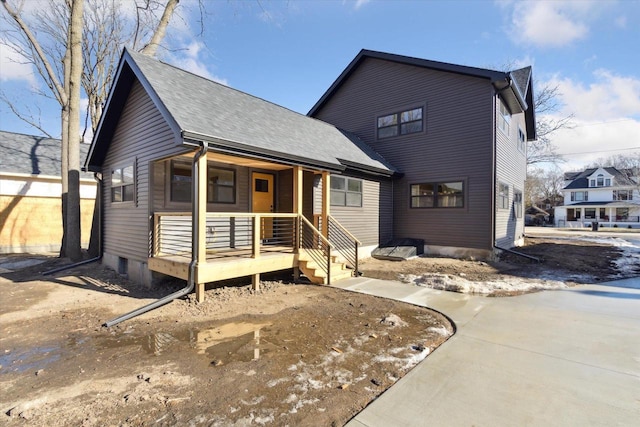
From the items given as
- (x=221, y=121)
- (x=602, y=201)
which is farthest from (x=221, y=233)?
(x=602, y=201)

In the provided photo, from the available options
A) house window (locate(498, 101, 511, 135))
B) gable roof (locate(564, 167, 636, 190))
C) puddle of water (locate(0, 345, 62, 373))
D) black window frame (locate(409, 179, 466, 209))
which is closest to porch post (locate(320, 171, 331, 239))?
black window frame (locate(409, 179, 466, 209))

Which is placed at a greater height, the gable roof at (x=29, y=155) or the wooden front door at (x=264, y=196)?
the gable roof at (x=29, y=155)

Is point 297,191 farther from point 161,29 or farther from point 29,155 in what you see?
point 29,155

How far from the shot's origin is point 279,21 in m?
12.6

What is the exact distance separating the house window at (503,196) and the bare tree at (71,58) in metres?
14.6

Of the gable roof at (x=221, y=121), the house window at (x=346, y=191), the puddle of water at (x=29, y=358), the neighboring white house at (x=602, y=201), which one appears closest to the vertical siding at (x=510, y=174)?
the gable roof at (x=221, y=121)

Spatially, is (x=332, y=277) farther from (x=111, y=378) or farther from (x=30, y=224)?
(x=30, y=224)

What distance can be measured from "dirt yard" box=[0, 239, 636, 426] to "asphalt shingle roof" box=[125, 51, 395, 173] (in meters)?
3.39

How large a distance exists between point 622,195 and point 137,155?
53006 millimetres

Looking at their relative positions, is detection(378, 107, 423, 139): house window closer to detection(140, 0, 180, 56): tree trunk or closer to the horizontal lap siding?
the horizontal lap siding

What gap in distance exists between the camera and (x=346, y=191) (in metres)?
10.4

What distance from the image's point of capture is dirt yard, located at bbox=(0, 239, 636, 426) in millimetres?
2730

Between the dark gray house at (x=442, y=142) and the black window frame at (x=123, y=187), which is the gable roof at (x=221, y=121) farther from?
the dark gray house at (x=442, y=142)

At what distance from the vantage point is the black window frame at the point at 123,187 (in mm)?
7973
